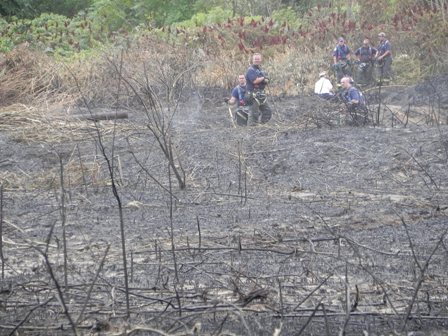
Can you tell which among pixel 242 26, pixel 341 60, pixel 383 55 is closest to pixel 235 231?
pixel 341 60

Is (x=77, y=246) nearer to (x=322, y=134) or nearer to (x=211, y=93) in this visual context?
(x=322, y=134)

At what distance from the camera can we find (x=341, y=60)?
27359 millimetres

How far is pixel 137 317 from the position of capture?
6375 mm

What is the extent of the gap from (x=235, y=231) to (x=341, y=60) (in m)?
18.0

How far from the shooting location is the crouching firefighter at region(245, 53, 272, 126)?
19922mm

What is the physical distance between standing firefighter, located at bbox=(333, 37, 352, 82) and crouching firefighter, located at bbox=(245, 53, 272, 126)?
24.9 feet

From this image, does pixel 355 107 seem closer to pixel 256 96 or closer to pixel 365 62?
pixel 256 96

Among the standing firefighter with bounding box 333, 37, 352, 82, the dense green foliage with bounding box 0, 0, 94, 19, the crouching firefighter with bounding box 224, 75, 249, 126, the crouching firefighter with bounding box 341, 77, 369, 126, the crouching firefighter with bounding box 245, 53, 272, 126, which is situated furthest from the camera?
the dense green foliage with bounding box 0, 0, 94, 19

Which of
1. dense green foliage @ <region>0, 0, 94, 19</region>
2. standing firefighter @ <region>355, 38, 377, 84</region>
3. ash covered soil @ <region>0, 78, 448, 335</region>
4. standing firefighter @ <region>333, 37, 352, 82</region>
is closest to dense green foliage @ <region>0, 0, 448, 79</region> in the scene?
dense green foliage @ <region>0, 0, 94, 19</region>

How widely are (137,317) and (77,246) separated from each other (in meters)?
3.33

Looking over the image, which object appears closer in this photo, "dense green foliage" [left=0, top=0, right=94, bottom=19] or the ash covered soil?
the ash covered soil

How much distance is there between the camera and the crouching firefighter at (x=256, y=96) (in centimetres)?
1992

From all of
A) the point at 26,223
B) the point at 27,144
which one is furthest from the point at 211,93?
the point at 26,223

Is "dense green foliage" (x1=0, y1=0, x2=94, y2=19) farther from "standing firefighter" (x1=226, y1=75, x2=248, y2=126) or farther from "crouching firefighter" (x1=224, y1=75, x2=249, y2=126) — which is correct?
"standing firefighter" (x1=226, y1=75, x2=248, y2=126)
